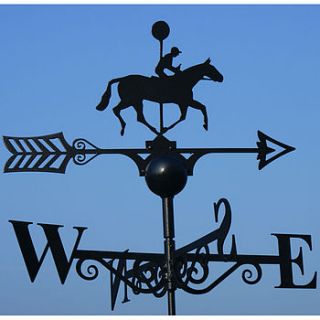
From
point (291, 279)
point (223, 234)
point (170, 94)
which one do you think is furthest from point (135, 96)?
point (291, 279)

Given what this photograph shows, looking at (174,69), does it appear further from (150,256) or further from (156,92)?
(150,256)

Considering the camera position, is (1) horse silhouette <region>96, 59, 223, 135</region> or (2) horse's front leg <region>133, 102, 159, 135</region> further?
(1) horse silhouette <region>96, 59, 223, 135</region>

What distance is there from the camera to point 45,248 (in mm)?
3854

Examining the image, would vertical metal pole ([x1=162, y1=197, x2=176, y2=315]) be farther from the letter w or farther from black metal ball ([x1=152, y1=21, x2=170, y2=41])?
black metal ball ([x1=152, y1=21, x2=170, y2=41])

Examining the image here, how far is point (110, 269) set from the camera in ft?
12.2

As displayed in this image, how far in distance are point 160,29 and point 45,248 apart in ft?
4.35

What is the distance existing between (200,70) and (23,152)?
1.09m

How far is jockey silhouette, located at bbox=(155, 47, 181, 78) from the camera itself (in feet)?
13.4

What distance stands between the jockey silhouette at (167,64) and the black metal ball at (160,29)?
100mm

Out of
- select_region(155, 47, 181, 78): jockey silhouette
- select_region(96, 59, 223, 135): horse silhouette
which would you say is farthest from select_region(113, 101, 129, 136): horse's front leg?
select_region(155, 47, 181, 78): jockey silhouette

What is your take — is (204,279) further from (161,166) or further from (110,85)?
(110,85)

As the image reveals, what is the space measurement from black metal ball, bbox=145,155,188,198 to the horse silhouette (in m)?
0.40

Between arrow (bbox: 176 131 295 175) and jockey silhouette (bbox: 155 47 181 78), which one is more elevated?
jockey silhouette (bbox: 155 47 181 78)

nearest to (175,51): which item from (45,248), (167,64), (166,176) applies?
(167,64)
